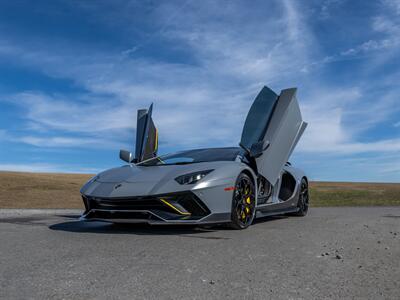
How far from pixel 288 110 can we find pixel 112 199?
319 centimetres

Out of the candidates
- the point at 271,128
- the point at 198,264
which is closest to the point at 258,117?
the point at 271,128

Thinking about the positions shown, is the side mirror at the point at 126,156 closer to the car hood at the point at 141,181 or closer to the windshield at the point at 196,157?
the windshield at the point at 196,157

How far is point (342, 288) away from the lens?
2.54 m

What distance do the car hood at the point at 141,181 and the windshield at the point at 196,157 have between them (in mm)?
405

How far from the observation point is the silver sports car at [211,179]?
4.95 m

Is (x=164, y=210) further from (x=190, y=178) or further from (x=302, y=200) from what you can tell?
(x=302, y=200)

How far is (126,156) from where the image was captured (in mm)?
6922

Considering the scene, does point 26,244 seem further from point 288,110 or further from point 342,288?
point 288,110

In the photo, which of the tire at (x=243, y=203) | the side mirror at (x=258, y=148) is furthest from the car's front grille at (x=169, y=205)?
the side mirror at (x=258, y=148)

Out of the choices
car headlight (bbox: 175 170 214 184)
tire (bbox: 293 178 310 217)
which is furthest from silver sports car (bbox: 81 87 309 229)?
tire (bbox: 293 178 310 217)

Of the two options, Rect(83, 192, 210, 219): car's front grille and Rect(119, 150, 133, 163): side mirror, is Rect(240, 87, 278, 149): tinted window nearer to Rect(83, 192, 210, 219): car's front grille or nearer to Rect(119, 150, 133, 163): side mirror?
Rect(83, 192, 210, 219): car's front grille

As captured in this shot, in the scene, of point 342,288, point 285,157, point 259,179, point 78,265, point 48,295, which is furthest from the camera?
point 285,157

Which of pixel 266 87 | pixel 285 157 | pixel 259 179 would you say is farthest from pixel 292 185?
pixel 266 87

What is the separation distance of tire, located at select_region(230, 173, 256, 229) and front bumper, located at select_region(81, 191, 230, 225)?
0.22m
